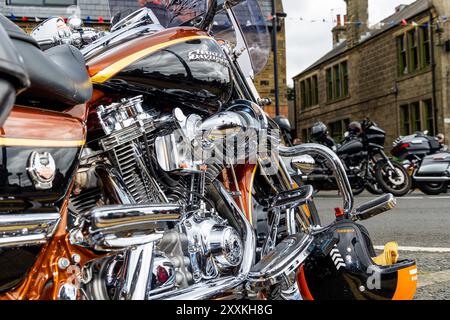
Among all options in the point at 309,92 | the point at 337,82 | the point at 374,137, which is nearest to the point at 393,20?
the point at 337,82

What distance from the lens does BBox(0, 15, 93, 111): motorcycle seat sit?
4.06 ft

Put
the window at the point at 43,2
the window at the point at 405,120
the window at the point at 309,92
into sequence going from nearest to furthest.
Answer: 1. the window at the point at 43,2
2. the window at the point at 405,120
3. the window at the point at 309,92

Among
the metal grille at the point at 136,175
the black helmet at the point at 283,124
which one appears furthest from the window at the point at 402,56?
the metal grille at the point at 136,175

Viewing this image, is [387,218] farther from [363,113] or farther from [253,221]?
[363,113]

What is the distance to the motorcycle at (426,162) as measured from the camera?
10.1 m

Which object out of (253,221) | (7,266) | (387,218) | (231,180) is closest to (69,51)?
(7,266)

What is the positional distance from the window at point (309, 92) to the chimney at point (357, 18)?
15.3ft

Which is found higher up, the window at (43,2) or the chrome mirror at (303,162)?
the window at (43,2)

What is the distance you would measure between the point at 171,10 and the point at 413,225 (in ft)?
12.8

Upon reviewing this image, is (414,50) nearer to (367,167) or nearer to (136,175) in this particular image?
(367,167)

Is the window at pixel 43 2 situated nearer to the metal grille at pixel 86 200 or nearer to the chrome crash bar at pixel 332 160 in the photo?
the chrome crash bar at pixel 332 160

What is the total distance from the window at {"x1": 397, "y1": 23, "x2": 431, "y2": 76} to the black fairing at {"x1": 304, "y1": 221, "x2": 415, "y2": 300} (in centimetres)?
A: 2161

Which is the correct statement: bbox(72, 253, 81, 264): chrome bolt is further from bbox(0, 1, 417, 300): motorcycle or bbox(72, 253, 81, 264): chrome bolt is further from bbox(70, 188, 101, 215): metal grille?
bbox(70, 188, 101, 215): metal grille

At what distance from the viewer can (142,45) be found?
6.10 feet
